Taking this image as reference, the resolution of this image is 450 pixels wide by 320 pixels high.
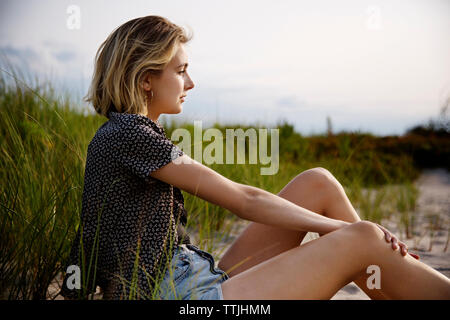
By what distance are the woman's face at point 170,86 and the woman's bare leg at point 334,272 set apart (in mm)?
744

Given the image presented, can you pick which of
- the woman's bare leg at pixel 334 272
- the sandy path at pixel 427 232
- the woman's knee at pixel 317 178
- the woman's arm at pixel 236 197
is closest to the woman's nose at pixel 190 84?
the woman's arm at pixel 236 197

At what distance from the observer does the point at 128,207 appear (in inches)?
61.4

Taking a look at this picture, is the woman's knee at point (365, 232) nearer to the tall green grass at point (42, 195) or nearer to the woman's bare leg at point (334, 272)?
the woman's bare leg at point (334, 272)

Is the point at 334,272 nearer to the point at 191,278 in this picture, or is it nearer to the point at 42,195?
the point at 191,278

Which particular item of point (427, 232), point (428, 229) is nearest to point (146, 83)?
point (427, 232)

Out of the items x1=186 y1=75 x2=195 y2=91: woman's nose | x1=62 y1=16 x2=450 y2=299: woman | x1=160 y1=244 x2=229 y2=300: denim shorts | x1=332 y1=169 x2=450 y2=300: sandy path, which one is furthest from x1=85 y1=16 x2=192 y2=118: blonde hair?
x1=332 y1=169 x2=450 y2=300: sandy path

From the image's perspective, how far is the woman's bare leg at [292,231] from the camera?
6.33 feet

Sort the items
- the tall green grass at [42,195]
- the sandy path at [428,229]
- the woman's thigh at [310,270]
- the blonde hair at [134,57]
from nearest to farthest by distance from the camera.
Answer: the woman's thigh at [310,270], the blonde hair at [134,57], the tall green grass at [42,195], the sandy path at [428,229]

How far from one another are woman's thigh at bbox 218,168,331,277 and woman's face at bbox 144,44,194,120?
655 millimetres

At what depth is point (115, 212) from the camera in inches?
61.6

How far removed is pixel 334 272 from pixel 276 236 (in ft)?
1.62

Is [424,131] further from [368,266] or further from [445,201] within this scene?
[368,266]
